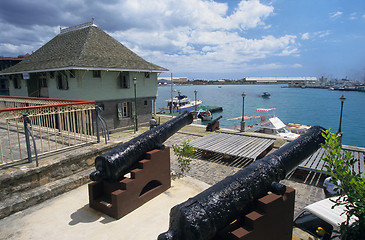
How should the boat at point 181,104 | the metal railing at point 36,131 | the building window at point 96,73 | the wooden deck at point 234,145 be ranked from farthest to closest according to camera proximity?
1. the boat at point 181,104
2. the building window at point 96,73
3. the wooden deck at point 234,145
4. the metal railing at point 36,131

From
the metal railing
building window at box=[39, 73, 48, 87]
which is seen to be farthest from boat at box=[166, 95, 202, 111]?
the metal railing

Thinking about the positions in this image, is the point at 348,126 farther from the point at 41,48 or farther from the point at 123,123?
the point at 41,48

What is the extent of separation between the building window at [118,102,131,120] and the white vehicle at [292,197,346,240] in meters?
17.3

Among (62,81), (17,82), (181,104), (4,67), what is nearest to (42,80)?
(62,81)

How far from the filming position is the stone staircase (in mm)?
4852

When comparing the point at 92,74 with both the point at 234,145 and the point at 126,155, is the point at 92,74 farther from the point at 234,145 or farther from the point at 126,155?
the point at 126,155

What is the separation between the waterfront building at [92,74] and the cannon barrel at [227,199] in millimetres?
15078

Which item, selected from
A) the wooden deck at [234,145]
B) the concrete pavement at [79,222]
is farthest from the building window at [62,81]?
the concrete pavement at [79,222]

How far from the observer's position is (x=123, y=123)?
67.8 ft

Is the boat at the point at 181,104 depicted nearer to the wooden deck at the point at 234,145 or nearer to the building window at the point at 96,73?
the building window at the point at 96,73

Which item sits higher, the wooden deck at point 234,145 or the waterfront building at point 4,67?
the waterfront building at point 4,67

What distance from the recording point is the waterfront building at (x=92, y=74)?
17.2 m

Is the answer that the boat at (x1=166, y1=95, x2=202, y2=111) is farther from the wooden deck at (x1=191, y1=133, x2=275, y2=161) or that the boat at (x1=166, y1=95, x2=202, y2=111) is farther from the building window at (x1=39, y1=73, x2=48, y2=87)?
the wooden deck at (x1=191, y1=133, x2=275, y2=161)

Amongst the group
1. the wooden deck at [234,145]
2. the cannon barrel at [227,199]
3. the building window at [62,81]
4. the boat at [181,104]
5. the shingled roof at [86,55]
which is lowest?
the boat at [181,104]
